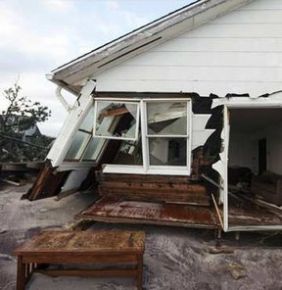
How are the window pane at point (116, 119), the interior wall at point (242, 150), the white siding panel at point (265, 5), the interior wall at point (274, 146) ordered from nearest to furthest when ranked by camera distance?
the white siding panel at point (265, 5) → the window pane at point (116, 119) → the interior wall at point (274, 146) → the interior wall at point (242, 150)

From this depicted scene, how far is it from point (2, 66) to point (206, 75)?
13.9 metres

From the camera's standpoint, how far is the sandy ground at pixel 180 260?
4379 millimetres

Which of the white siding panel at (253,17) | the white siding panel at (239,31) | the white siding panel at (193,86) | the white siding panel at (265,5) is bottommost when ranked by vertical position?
the white siding panel at (193,86)

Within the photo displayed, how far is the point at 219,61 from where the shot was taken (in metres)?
6.62

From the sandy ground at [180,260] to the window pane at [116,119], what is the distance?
189 centimetres

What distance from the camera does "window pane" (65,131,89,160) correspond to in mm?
7095

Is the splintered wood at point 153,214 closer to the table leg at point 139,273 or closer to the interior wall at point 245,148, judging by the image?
the table leg at point 139,273

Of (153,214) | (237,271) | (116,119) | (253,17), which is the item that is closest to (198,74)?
(253,17)

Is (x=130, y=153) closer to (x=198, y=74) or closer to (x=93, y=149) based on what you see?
(x=93, y=149)

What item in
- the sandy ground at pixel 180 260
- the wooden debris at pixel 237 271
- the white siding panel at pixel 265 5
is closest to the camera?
the sandy ground at pixel 180 260

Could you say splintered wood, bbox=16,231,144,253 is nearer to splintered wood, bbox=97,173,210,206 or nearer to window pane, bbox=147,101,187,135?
splintered wood, bbox=97,173,210,206

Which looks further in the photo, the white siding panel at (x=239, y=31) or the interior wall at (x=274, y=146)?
the interior wall at (x=274, y=146)

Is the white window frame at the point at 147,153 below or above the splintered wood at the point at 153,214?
above

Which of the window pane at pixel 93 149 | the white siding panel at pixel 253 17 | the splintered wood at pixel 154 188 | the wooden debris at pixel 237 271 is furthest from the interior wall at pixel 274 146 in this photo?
the wooden debris at pixel 237 271
